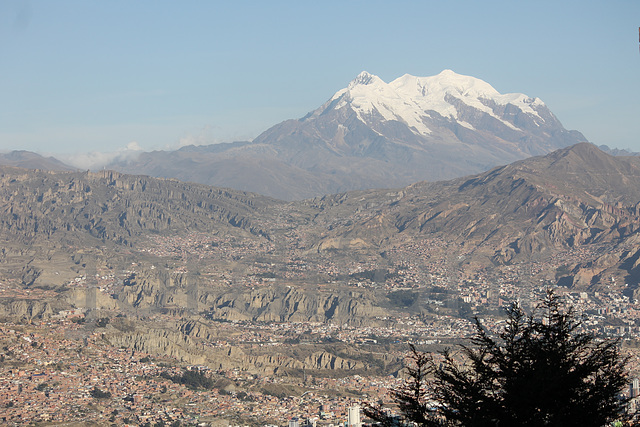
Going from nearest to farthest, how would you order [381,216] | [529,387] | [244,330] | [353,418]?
[529,387] → [353,418] → [244,330] → [381,216]

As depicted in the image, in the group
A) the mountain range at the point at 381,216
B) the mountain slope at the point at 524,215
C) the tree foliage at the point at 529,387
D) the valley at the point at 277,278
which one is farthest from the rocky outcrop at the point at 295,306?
the tree foliage at the point at 529,387

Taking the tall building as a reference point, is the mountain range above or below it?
above

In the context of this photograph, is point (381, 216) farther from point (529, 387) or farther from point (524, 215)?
point (529, 387)

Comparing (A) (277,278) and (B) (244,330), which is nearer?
(B) (244,330)

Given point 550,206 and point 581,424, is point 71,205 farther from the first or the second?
point 581,424

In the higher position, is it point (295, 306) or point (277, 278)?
point (277, 278)

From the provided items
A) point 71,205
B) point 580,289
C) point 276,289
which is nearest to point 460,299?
point 580,289

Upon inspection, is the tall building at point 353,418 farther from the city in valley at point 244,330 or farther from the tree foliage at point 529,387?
the tree foliage at point 529,387

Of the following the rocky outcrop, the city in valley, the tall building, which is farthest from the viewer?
the rocky outcrop

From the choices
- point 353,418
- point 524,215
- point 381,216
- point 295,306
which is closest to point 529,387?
point 353,418

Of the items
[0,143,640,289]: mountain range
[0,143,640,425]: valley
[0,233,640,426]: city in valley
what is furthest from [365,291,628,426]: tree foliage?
[0,143,640,289]: mountain range

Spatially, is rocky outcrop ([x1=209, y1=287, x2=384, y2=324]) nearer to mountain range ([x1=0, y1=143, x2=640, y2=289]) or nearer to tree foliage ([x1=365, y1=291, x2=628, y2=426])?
mountain range ([x1=0, y1=143, x2=640, y2=289])
